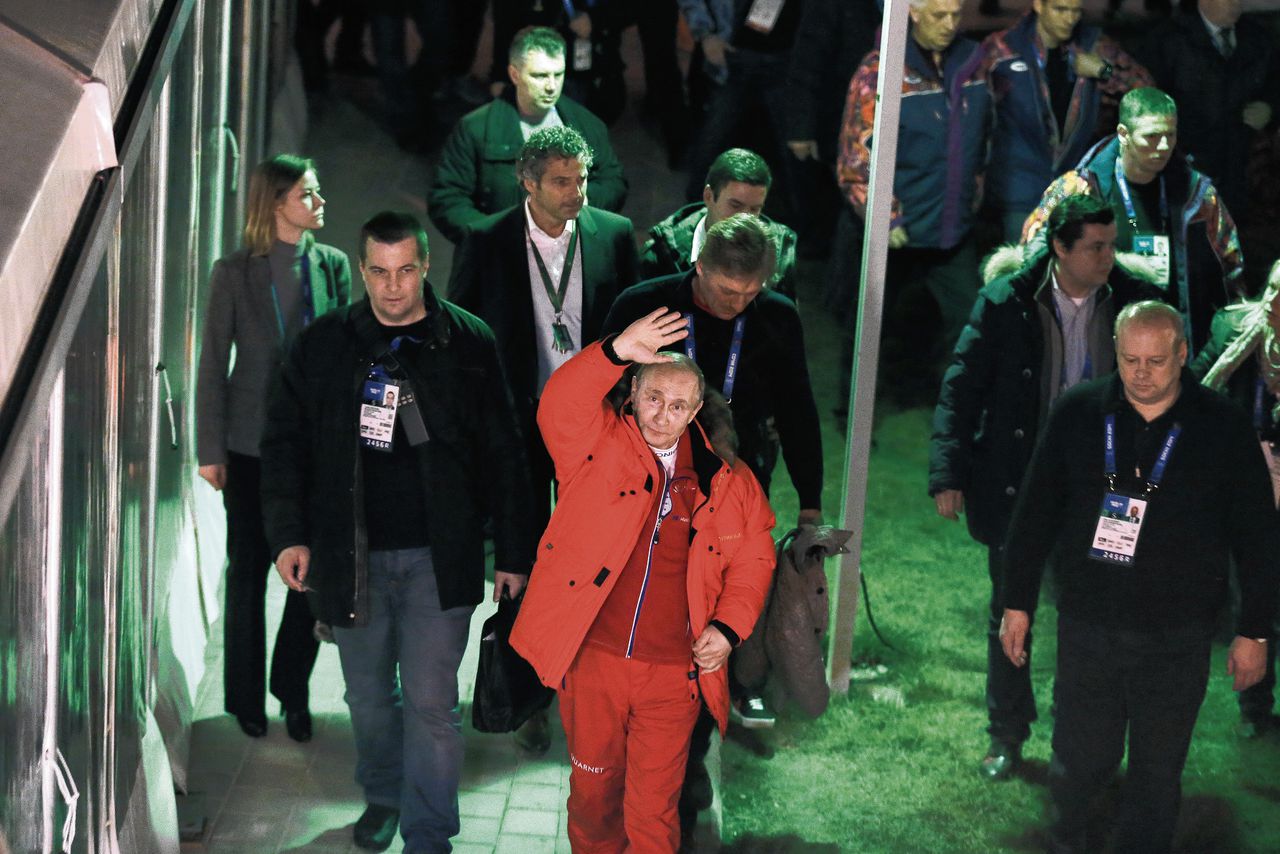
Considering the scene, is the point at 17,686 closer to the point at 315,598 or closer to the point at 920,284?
the point at 315,598

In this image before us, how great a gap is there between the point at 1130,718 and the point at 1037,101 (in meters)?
3.49

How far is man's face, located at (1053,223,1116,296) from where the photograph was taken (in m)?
5.85

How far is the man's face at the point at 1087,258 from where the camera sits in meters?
5.85

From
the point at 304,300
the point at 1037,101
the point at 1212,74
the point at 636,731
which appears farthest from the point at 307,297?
the point at 1212,74

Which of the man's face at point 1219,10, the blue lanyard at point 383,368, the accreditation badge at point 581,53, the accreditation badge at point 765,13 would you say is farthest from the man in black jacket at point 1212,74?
the blue lanyard at point 383,368

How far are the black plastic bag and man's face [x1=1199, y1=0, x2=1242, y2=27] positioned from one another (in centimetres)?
512

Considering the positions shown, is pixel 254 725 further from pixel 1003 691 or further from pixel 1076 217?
pixel 1076 217

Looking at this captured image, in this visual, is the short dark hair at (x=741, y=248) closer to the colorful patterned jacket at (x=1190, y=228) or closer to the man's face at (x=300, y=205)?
the man's face at (x=300, y=205)

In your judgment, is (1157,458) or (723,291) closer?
(1157,458)

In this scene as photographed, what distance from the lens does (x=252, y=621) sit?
5844mm

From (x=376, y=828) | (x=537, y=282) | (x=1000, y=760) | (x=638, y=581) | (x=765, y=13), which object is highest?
(x=765, y=13)

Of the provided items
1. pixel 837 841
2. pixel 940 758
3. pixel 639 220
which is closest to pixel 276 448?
pixel 837 841

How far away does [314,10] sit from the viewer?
34.8 ft

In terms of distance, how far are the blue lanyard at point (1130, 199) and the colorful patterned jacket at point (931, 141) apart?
123 cm
